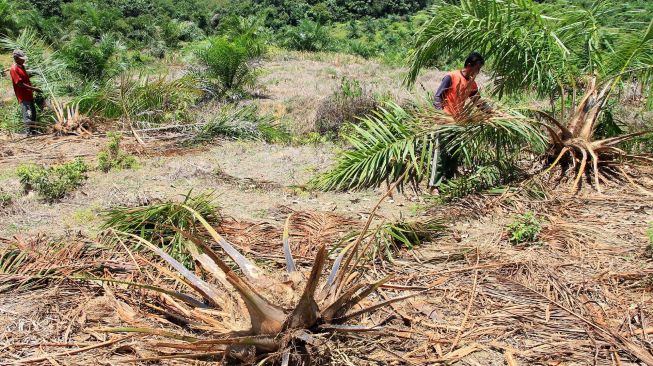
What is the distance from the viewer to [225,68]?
1162cm

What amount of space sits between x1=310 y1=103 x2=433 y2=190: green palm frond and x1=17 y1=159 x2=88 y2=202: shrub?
7.67ft

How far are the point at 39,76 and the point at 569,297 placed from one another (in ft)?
28.2

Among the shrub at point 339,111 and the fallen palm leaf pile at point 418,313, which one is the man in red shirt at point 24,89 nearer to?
the shrub at point 339,111

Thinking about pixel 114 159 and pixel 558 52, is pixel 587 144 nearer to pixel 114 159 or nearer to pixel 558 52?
pixel 558 52

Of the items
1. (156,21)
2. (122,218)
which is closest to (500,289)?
(122,218)

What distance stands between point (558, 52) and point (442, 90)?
134cm

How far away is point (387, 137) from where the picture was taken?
582 centimetres

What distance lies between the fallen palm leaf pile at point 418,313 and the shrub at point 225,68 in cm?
808

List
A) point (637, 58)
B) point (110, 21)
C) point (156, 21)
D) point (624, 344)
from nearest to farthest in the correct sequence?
point (624, 344), point (637, 58), point (110, 21), point (156, 21)

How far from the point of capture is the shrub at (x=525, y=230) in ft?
12.8

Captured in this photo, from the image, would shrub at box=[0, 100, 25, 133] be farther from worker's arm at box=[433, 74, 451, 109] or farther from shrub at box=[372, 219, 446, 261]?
shrub at box=[372, 219, 446, 261]

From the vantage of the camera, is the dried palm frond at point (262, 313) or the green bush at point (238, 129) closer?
the dried palm frond at point (262, 313)

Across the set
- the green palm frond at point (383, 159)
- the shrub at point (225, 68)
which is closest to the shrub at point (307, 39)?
the shrub at point (225, 68)

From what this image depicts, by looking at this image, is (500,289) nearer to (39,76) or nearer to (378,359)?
(378,359)
